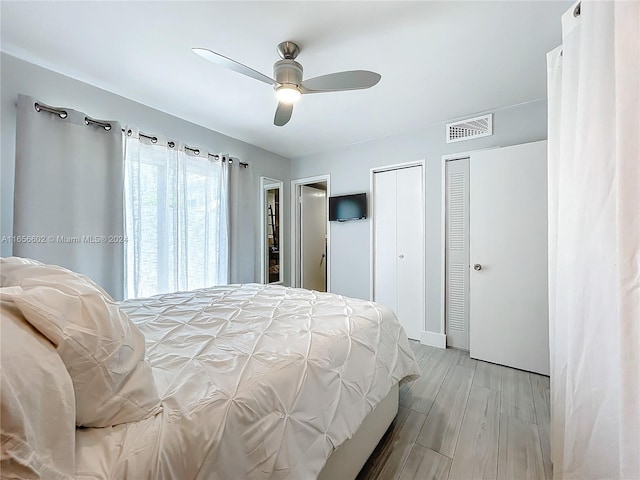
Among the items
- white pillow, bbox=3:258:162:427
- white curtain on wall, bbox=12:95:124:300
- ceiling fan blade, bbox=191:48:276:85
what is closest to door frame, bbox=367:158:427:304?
ceiling fan blade, bbox=191:48:276:85

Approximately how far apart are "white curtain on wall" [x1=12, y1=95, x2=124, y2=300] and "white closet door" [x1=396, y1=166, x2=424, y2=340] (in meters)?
3.01

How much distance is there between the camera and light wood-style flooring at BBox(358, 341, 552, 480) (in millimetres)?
1403

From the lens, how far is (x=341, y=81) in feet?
5.76

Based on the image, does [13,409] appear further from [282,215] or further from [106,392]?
[282,215]

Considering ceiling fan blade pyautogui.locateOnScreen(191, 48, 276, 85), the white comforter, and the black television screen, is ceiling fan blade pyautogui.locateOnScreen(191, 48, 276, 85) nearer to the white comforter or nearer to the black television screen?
the white comforter

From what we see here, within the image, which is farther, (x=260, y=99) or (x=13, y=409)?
(x=260, y=99)

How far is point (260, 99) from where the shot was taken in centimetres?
255

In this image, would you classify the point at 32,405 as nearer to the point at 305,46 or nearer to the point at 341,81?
the point at 341,81

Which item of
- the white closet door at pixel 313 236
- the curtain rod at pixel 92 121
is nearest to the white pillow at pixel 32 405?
the curtain rod at pixel 92 121

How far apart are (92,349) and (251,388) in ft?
1.50

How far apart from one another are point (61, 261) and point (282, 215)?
2.68 m

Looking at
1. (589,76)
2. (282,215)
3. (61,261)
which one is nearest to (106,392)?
(589,76)

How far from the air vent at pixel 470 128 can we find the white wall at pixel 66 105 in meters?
2.70

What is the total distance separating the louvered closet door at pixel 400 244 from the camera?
3.29 m
